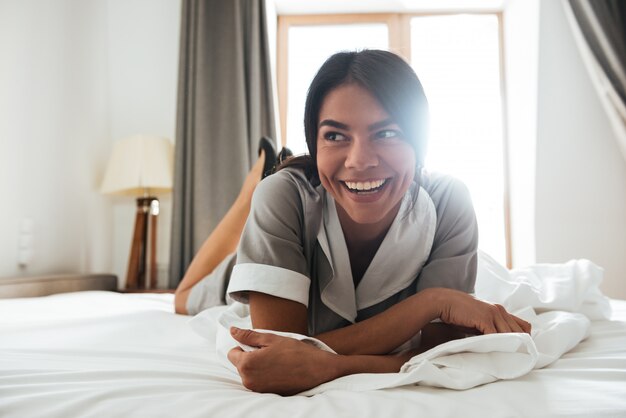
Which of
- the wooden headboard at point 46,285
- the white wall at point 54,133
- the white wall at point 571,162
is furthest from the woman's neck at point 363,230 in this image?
the white wall at point 571,162

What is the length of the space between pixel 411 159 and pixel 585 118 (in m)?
2.77

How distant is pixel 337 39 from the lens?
402 cm

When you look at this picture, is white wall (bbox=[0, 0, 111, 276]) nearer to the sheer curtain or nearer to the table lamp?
the table lamp

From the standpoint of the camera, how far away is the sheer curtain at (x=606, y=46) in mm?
3111

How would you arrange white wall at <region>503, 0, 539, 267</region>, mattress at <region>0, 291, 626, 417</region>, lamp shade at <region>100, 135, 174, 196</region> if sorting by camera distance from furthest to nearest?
white wall at <region>503, 0, 539, 267</region> < lamp shade at <region>100, 135, 174, 196</region> < mattress at <region>0, 291, 626, 417</region>

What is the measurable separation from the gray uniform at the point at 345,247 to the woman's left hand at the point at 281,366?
0.57ft

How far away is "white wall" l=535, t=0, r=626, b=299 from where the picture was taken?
10.7ft

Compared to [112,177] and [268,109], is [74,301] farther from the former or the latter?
[268,109]

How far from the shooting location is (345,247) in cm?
106

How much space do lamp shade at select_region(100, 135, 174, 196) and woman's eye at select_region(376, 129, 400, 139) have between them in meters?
2.32

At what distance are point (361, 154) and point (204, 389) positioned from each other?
442 millimetres

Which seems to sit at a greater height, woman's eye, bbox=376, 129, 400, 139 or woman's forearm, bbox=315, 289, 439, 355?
woman's eye, bbox=376, 129, 400, 139

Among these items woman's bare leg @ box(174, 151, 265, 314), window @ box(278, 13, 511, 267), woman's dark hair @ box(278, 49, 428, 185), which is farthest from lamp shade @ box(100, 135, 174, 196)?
woman's dark hair @ box(278, 49, 428, 185)

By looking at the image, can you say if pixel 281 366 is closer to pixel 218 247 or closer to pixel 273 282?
pixel 273 282
